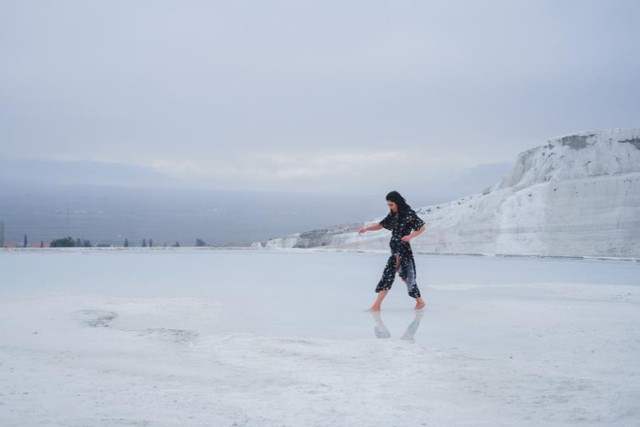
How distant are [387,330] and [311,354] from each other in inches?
56.9

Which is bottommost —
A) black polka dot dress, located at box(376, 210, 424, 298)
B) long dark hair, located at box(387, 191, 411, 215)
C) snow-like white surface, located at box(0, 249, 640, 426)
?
snow-like white surface, located at box(0, 249, 640, 426)

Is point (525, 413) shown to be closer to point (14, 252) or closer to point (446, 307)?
point (446, 307)

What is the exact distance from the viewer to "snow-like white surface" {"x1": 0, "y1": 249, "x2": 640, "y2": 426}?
3805 millimetres

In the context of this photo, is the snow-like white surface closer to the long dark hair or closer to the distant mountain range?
the long dark hair

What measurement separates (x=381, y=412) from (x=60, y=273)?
9.06 m

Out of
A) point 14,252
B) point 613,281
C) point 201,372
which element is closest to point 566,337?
point 201,372

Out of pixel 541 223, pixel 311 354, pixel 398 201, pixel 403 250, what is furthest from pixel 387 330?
pixel 541 223

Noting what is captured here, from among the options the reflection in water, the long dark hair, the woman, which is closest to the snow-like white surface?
the reflection in water

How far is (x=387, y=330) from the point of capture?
254 inches

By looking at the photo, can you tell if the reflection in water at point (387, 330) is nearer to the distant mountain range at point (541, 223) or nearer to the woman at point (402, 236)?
the woman at point (402, 236)

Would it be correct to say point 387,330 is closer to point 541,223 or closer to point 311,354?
point 311,354

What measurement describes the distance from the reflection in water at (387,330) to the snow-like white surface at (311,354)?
0.02 m

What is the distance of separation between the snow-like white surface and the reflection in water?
0.02m

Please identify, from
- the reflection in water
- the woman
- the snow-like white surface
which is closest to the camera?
the snow-like white surface
